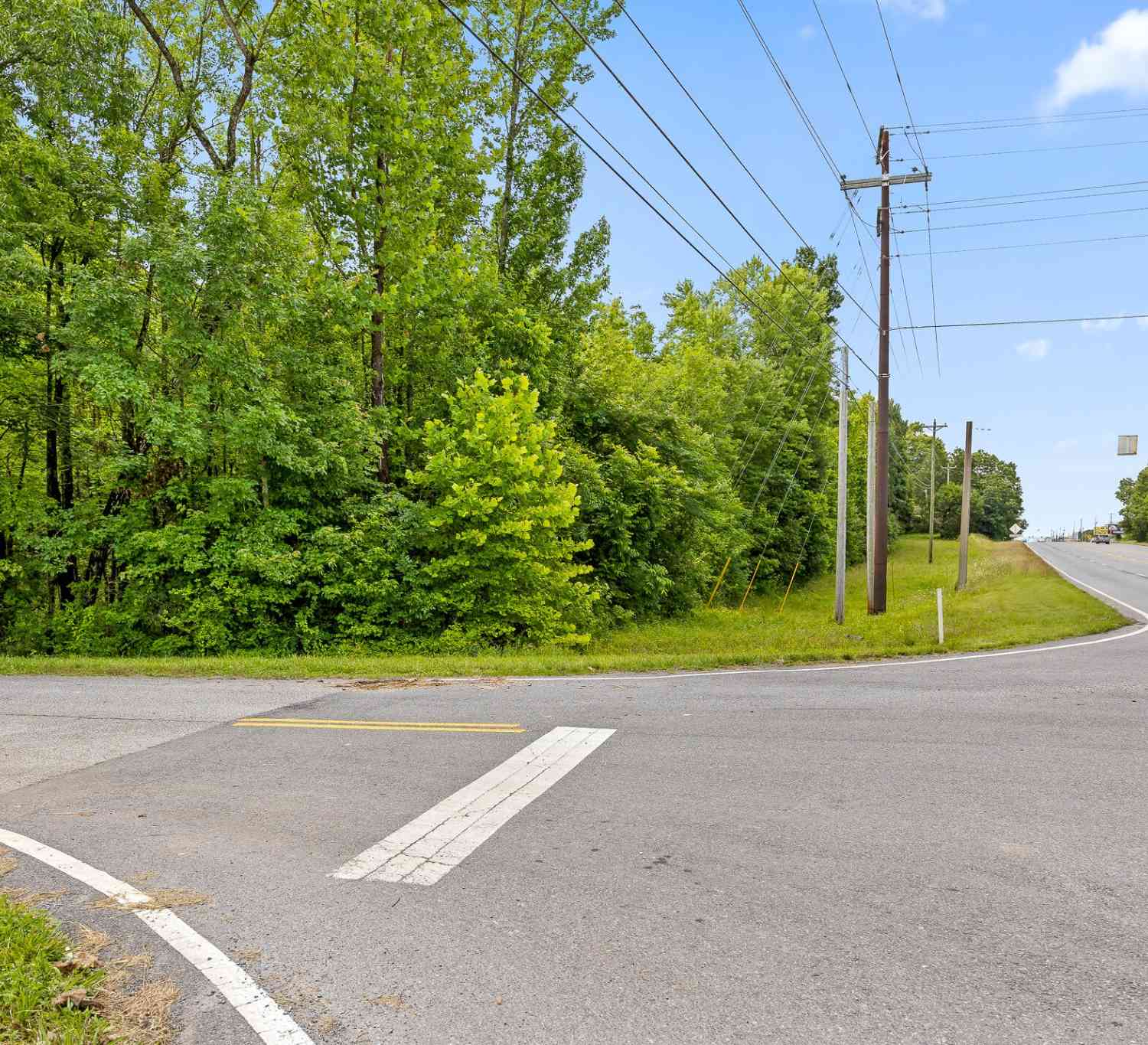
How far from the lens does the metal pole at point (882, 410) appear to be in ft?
59.9

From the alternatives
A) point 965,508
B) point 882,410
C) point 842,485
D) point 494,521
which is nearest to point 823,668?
point 494,521

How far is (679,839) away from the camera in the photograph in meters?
4.34

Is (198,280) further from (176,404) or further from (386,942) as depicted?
(386,942)

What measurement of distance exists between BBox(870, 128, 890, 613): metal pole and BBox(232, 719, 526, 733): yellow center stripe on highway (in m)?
13.9

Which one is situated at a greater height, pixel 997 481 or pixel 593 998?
pixel 997 481

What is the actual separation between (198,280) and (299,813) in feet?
39.4

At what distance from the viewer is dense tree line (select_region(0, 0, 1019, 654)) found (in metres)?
13.7

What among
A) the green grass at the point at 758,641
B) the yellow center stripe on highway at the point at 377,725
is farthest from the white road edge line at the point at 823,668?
the yellow center stripe on highway at the point at 377,725

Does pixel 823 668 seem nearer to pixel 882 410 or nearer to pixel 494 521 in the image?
pixel 494 521

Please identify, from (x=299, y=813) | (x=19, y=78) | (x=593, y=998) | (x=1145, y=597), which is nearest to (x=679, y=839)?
(x=593, y=998)

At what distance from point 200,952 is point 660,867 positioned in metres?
2.21

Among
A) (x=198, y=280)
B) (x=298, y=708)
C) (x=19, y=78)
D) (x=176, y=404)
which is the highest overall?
(x=19, y=78)

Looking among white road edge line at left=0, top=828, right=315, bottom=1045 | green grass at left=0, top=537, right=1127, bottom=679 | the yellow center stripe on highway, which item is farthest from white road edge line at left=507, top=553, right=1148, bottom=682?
white road edge line at left=0, top=828, right=315, bottom=1045

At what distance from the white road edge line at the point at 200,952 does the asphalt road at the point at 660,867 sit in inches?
2.3
